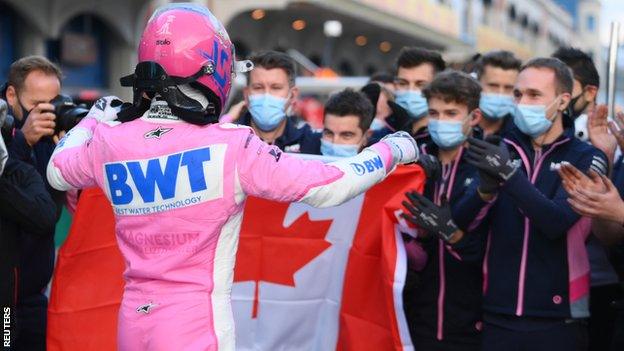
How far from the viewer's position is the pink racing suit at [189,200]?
319cm

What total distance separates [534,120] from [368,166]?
141cm

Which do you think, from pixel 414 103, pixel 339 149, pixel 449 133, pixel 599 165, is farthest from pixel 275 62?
pixel 599 165

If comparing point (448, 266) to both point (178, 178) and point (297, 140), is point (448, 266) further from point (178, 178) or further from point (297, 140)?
point (178, 178)

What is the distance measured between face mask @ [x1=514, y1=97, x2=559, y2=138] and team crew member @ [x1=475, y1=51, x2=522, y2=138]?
1422 millimetres

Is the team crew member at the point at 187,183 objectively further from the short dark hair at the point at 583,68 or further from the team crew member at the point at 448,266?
the short dark hair at the point at 583,68

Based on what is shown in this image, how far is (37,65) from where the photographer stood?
16.1 ft

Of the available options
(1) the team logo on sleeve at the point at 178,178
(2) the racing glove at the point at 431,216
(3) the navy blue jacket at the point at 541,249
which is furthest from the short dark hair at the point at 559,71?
(1) the team logo on sleeve at the point at 178,178

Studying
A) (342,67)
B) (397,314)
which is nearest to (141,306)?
(397,314)

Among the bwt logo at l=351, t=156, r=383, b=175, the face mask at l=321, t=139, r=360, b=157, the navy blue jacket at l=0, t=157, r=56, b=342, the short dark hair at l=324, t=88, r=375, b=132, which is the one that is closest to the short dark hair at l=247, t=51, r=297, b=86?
the short dark hair at l=324, t=88, r=375, b=132

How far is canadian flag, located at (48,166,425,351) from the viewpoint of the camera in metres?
4.56

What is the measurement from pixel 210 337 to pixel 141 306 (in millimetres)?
278

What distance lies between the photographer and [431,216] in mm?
4199

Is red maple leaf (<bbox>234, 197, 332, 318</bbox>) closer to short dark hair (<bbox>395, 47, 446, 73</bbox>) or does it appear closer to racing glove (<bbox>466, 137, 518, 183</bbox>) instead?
racing glove (<bbox>466, 137, 518, 183</bbox>)

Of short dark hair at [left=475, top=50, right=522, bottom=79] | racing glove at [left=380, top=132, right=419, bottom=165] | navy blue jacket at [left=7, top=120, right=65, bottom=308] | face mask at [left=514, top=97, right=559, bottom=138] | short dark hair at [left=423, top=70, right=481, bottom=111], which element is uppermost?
short dark hair at [left=475, top=50, right=522, bottom=79]
